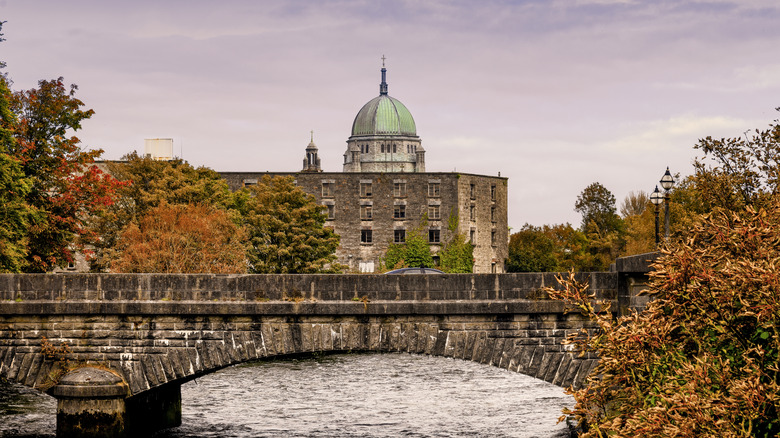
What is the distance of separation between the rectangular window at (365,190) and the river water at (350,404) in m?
48.0

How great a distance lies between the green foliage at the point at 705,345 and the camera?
9.55 m

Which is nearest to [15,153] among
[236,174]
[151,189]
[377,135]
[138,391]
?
[138,391]

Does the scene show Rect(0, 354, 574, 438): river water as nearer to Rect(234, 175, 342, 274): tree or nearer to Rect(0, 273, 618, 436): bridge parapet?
Rect(0, 273, 618, 436): bridge parapet

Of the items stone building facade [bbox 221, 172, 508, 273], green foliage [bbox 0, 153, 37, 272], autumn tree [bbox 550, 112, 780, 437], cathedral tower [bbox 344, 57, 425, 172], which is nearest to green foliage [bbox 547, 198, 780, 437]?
autumn tree [bbox 550, 112, 780, 437]

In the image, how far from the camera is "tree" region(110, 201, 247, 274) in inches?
1754

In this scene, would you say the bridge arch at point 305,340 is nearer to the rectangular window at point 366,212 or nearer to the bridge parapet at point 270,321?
the bridge parapet at point 270,321

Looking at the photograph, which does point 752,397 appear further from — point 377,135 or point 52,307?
point 377,135

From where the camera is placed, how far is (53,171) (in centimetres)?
3625

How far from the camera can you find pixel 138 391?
2028cm

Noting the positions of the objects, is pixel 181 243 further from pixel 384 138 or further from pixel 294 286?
pixel 384 138

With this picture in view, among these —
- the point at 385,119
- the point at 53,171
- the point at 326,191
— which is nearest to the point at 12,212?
the point at 53,171

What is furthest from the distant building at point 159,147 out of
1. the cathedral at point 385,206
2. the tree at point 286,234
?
the tree at point 286,234

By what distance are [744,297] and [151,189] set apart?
50.7 meters

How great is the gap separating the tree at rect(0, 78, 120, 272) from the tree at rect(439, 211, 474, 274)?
167ft
